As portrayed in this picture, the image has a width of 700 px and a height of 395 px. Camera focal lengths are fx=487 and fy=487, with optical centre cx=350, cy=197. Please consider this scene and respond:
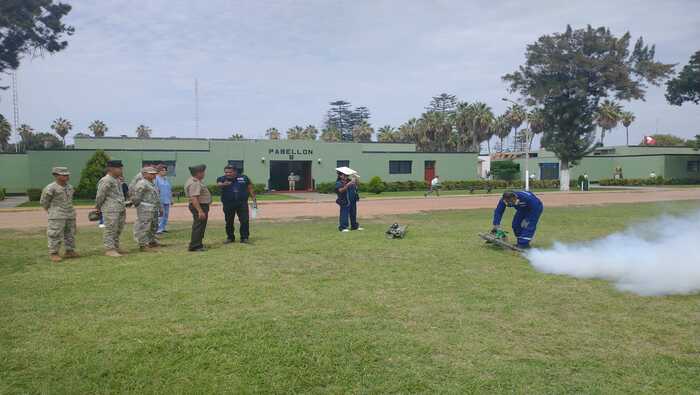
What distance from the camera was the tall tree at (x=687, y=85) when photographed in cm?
4716

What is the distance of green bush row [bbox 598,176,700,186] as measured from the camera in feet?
166

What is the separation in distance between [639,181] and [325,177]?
111 ft

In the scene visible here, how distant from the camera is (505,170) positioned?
179ft

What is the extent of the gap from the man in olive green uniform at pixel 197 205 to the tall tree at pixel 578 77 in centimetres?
3953

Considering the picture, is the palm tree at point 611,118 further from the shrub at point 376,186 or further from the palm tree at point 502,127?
the shrub at point 376,186

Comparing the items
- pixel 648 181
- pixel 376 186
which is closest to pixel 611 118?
pixel 648 181

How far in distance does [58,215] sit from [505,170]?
167 ft

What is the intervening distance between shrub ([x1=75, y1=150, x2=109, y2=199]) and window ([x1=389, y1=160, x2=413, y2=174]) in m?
23.3

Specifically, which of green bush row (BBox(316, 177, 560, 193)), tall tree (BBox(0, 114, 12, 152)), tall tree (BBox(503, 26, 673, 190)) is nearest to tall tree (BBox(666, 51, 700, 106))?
tall tree (BBox(503, 26, 673, 190))

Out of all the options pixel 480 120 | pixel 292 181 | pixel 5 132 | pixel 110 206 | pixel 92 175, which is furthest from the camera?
pixel 480 120

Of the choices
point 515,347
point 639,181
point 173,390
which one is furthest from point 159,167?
point 639,181

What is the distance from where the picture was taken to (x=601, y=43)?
42.2 m

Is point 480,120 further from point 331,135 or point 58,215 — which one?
point 58,215

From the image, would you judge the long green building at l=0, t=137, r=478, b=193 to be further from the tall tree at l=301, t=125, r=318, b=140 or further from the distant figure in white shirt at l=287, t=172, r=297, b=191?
the tall tree at l=301, t=125, r=318, b=140
